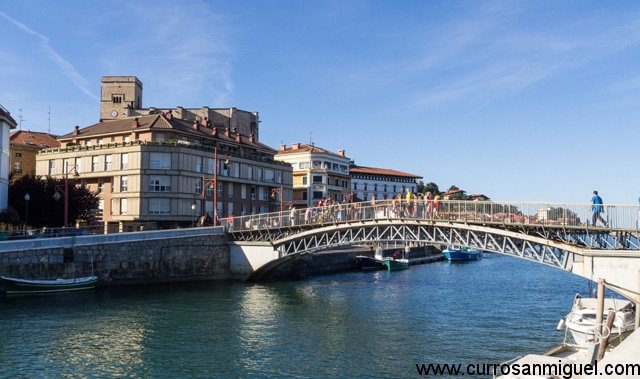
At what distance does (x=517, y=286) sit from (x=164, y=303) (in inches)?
1039

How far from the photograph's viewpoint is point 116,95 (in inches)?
3211

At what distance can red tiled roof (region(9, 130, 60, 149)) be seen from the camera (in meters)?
71.6

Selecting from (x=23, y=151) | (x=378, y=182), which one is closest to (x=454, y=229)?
(x=23, y=151)

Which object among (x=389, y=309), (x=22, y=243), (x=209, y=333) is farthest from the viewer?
(x=22, y=243)

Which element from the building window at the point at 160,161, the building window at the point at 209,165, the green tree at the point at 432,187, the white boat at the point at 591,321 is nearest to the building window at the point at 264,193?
the building window at the point at 209,165

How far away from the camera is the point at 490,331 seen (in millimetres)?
25953

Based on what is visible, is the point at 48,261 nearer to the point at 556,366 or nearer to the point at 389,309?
the point at 389,309

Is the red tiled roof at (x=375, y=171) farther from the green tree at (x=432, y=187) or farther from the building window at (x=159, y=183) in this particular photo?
the building window at (x=159, y=183)

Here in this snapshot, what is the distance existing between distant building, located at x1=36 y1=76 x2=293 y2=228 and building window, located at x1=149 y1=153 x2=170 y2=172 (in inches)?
3.5

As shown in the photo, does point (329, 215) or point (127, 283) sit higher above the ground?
point (329, 215)

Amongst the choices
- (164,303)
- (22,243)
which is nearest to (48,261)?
(22,243)

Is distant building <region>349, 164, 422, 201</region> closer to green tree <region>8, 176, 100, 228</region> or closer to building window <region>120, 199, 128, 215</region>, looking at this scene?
building window <region>120, 199, 128, 215</region>

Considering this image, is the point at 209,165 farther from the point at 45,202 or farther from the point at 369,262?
the point at 369,262

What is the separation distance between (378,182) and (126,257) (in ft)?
243
